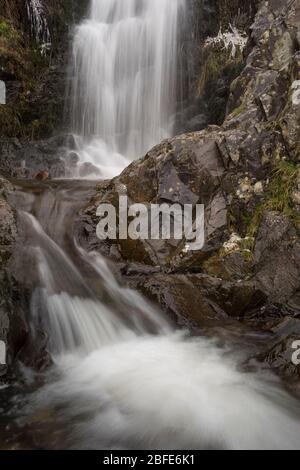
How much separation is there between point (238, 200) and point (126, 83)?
6.48 m

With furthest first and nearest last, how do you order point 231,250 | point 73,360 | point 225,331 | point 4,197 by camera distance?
point 4,197, point 231,250, point 225,331, point 73,360

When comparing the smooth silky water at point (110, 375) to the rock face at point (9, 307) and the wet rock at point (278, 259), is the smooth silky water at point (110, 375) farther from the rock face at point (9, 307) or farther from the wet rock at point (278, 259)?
the wet rock at point (278, 259)

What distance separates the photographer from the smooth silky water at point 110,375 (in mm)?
3855

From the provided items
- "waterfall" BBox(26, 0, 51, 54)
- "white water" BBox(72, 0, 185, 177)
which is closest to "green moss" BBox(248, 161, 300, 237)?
"white water" BBox(72, 0, 185, 177)

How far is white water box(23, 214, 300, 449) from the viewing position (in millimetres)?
3867

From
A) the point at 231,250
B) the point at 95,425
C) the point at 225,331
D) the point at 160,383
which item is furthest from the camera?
the point at 231,250

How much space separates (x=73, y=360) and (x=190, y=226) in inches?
108

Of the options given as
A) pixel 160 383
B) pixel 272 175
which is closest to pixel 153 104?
pixel 272 175

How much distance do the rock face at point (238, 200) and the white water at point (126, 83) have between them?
377 centimetres

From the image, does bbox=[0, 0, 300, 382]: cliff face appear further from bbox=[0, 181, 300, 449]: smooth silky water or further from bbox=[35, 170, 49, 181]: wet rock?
bbox=[35, 170, 49, 181]: wet rock

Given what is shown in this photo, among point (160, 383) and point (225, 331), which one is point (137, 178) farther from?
point (160, 383)

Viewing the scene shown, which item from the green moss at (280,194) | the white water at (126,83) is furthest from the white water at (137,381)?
the white water at (126,83)

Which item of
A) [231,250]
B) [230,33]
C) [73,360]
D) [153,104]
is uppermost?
[230,33]

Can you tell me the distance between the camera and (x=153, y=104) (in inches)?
457
